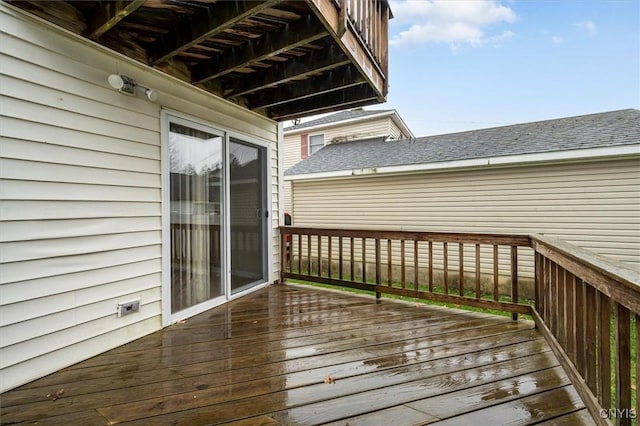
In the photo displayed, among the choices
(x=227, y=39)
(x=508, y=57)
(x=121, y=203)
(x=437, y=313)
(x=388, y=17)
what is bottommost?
(x=437, y=313)

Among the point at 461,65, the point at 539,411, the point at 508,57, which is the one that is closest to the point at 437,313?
the point at 539,411

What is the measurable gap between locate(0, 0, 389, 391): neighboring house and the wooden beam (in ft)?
0.04

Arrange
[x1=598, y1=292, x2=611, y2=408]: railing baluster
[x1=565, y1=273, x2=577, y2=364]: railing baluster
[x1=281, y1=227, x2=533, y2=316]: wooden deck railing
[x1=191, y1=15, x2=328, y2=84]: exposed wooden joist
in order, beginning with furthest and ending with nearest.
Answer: [x1=281, y1=227, x2=533, y2=316]: wooden deck railing < [x1=191, y1=15, x2=328, y2=84]: exposed wooden joist < [x1=565, y1=273, x2=577, y2=364]: railing baluster < [x1=598, y1=292, x2=611, y2=408]: railing baluster

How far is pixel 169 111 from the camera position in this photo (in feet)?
9.74

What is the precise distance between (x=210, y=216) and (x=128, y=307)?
3.91 ft

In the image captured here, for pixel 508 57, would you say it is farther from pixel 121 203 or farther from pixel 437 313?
pixel 121 203

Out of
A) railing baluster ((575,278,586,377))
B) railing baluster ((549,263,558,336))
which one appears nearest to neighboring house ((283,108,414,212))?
railing baluster ((549,263,558,336))

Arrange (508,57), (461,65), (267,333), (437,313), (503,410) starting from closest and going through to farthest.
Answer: (503,410)
(267,333)
(437,313)
(508,57)
(461,65)

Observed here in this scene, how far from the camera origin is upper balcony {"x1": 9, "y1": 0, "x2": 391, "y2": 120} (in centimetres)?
208

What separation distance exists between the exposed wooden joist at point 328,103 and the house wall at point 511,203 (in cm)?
376

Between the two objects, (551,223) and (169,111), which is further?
(551,223)

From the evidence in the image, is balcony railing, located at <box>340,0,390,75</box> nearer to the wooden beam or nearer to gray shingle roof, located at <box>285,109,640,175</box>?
the wooden beam

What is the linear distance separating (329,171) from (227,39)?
214 inches

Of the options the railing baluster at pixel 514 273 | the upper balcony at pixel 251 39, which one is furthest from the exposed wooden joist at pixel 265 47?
the railing baluster at pixel 514 273
